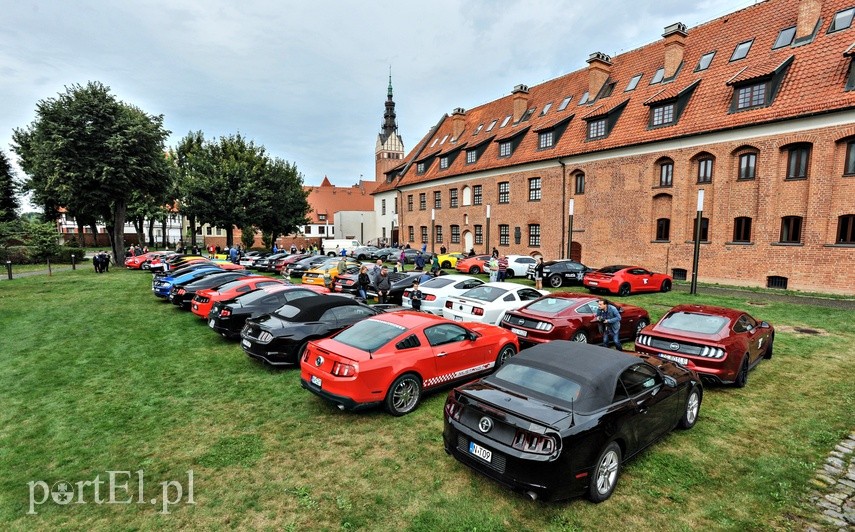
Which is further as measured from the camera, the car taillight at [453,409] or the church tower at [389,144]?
the church tower at [389,144]

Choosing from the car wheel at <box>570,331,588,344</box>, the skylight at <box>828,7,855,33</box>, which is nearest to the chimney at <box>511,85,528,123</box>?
the skylight at <box>828,7,855,33</box>

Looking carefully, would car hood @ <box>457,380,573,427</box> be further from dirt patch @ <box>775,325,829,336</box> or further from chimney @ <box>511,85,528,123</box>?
chimney @ <box>511,85,528,123</box>

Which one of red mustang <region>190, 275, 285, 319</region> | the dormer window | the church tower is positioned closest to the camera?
red mustang <region>190, 275, 285, 319</region>

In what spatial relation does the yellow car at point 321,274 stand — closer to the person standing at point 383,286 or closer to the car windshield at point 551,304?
the person standing at point 383,286

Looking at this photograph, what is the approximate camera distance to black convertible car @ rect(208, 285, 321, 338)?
1071 centimetres

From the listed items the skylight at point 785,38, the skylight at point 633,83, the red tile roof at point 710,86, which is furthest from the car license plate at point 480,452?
the skylight at point 633,83

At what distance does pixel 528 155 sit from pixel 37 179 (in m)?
41.0

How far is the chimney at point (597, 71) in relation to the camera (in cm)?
3152

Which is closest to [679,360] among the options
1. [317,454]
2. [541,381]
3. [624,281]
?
[541,381]

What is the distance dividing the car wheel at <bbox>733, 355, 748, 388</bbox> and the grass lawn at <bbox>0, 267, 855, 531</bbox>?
0.46ft

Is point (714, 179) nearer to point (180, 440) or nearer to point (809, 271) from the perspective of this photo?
point (809, 271)

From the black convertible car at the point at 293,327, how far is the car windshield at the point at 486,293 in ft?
11.9

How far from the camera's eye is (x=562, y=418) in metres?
4.32

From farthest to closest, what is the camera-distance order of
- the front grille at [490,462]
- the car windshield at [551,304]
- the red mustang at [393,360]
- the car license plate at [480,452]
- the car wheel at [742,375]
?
1. the car windshield at [551,304]
2. the car wheel at [742,375]
3. the red mustang at [393,360]
4. the car license plate at [480,452]
5. the front grille at [490,462]
